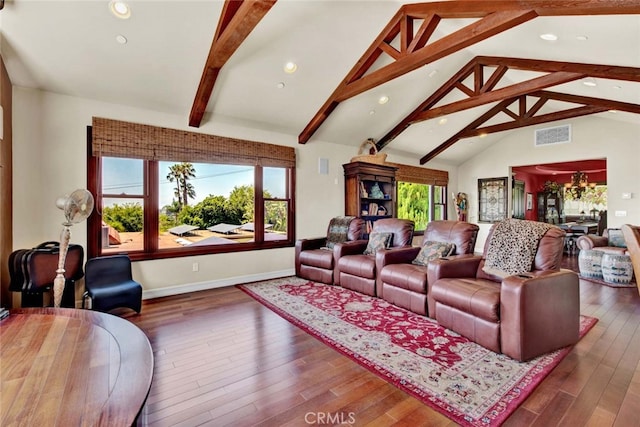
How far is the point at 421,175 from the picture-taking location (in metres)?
7.54

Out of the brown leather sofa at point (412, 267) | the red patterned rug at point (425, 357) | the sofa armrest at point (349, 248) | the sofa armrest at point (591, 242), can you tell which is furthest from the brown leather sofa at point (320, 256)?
the sofa armrest at point (591, 242)

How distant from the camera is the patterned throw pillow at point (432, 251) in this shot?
3.53 meters

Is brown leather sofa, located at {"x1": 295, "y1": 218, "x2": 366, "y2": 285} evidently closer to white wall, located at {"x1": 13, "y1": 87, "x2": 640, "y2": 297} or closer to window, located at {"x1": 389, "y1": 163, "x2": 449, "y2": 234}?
white wall, located at {"x1": 13, "y1": 87, "x2": 640, "y2": 297}

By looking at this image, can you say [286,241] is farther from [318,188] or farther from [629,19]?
[629,19]

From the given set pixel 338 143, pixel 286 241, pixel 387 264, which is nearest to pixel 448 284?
pixel 387 264

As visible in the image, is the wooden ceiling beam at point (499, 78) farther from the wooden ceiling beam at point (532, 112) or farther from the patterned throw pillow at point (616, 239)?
the patterned throw pillow at point (616, 239)

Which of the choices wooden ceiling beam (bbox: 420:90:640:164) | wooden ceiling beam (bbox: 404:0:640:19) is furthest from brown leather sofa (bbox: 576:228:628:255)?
wooden ceiling beam (bbox: 404:0:640:19)

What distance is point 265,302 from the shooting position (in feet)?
12.3

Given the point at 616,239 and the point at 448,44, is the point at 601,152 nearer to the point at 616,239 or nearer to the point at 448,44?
the point at 616,239

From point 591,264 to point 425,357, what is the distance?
14.5ft

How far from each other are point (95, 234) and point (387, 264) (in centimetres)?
362

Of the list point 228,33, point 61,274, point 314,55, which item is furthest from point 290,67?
point 61,274

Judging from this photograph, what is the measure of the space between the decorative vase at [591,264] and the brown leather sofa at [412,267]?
2.86m

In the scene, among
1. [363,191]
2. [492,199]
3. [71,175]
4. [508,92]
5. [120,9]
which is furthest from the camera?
[492,199]
